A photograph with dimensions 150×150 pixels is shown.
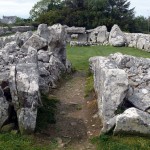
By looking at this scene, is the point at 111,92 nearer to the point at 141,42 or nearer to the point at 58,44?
the point at 58,44

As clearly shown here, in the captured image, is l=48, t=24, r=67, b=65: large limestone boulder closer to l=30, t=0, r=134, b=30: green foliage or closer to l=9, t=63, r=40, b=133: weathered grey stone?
l=9, t=63, r=40, b=133: weathered grey stone

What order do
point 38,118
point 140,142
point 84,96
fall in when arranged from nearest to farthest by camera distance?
point 140,142 → point 38,118 → point 84,96

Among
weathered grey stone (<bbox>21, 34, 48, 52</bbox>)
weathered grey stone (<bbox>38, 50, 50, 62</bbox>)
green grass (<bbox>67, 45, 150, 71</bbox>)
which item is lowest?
green grass (<bbox>67, 45, 150, 71</bbox>)

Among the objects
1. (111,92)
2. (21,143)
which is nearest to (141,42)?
(111,92)

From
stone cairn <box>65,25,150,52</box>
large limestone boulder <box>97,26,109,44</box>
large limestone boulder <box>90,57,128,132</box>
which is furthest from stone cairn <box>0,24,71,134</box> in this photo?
large limestone boulder <box>97,26,109,44</box>

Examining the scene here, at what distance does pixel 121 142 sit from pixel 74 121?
284cm

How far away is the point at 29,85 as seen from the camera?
12.4 m

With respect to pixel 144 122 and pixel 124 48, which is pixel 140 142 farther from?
pixel 124 48

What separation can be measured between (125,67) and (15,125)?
7229 millimetres

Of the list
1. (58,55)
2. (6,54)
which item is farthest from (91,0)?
(6,54)

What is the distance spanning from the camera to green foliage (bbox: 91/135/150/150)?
10828 mm

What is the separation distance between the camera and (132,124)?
11.3 metres

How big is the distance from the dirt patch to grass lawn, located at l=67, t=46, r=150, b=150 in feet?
1.30

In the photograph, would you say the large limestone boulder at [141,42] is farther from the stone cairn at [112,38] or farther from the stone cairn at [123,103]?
the stone cairn at [123,103]
